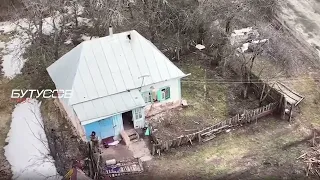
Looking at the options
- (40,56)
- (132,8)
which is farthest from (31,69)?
(132,8)

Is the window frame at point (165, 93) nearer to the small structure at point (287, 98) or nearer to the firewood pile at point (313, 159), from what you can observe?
the small structure at point (287, 98)

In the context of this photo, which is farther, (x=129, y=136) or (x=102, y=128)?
(x=129, y=136)

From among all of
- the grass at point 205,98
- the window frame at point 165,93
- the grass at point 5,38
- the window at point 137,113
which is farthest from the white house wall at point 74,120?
the grass at point 5,38

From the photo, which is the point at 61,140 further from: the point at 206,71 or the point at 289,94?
the point at 289,94

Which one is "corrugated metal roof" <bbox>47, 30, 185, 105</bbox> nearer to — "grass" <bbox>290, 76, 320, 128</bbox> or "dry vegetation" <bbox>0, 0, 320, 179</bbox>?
"dry vegetation" <bbox>0, 0, 320, 179</bbox>

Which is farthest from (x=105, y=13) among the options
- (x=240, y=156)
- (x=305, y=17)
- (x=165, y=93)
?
(x=305, y=17)

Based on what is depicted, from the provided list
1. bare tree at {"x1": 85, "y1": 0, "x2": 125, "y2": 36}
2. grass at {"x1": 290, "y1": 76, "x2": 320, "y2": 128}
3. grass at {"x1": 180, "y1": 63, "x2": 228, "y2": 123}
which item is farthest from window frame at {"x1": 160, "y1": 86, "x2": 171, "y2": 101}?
grass at {"x1": 290, "y1": 76, "x2": 320, "y2": 128}

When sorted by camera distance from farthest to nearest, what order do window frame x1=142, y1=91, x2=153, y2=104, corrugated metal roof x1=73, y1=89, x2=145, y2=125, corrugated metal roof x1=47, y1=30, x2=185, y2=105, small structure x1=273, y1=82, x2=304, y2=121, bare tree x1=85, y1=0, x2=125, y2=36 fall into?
bare tree x1=85, y1=0, x2=125, y2=36
small structure x1=273, y1=82, x2=304, y2=121
window frame x1=142, y1=91, x2=153, y2=104
corrugated metal roof x1=47, y1=30, x2=185, y2=105
corrugated metal roof x1=73, y1=89, x2=145, y2=125
